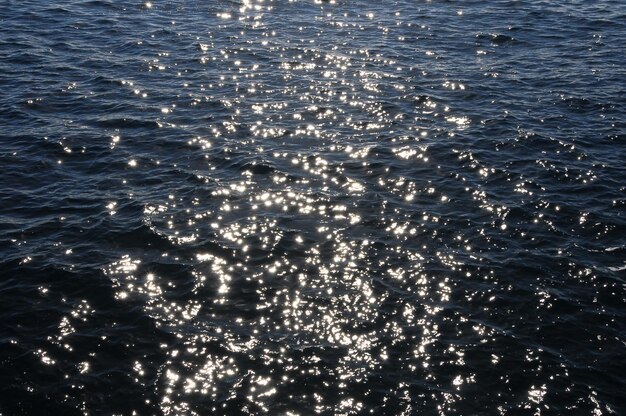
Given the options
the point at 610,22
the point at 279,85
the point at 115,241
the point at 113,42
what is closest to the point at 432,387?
the point at 115,241

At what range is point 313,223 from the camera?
1254 inches

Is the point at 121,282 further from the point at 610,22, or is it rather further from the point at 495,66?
the point at 610,22

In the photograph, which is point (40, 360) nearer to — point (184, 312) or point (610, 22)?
point (184, 312)

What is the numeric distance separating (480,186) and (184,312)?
1723 centimetres

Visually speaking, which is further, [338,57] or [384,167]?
[338,57]

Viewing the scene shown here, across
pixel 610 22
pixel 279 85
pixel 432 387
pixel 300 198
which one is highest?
pixel 610 22

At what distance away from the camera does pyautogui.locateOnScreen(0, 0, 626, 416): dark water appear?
76.9 feet

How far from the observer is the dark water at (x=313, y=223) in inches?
923

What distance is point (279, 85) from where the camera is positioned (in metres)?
45.8

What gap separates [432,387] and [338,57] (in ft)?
107

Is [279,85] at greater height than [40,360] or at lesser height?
greater

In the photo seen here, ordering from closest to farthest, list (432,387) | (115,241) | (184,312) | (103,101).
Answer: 1. (432,387)
2. (184,312)
3. (115,241)
4. (103,101)

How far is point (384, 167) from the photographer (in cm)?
3616

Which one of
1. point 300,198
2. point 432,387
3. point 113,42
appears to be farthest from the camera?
point 113,42
